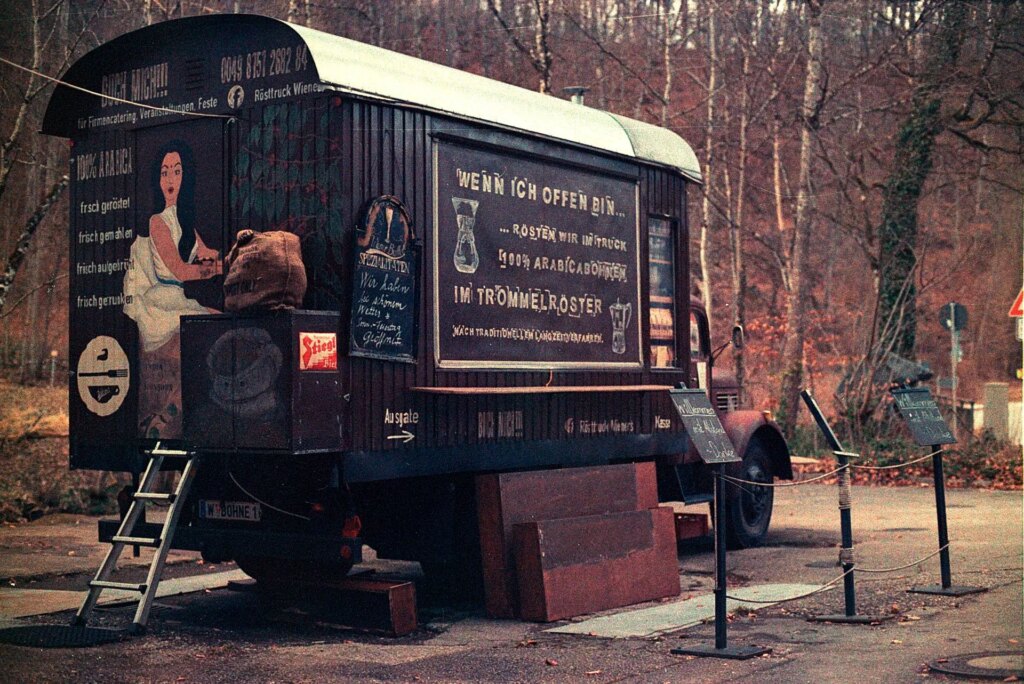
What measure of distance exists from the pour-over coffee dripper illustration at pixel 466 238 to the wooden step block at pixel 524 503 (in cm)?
151

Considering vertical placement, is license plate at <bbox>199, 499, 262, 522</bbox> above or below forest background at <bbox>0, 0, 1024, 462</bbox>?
below

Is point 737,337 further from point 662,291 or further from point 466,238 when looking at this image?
point 466,238

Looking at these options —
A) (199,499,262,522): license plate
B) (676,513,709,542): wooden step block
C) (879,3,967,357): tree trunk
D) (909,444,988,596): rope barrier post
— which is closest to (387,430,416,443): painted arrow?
(199,499,262,522): license plate

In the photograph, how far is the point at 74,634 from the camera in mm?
8172

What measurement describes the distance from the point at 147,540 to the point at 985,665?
510 cm

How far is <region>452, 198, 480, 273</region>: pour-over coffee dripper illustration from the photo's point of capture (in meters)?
9.42

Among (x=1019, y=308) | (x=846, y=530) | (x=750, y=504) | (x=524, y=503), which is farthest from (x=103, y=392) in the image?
(x=1019, y=308)

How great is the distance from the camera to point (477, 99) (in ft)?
31.5

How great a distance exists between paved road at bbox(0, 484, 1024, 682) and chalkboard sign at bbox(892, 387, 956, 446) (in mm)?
1185

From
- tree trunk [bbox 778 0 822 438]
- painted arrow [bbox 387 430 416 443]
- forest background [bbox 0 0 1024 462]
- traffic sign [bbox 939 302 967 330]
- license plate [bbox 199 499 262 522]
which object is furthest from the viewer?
tree trunk [bbox 778 0 822 438]

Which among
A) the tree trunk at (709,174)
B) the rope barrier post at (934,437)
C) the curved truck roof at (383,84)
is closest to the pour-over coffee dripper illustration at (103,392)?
the curved truck roof at (383,84)

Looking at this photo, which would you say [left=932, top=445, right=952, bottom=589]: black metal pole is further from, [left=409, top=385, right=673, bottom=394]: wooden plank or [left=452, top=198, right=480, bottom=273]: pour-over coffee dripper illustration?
[left=452, top=198, right=480, bottom=273]: pour-over coffee dripper illustration

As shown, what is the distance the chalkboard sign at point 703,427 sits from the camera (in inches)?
316

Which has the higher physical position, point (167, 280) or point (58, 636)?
point (167, 280)
